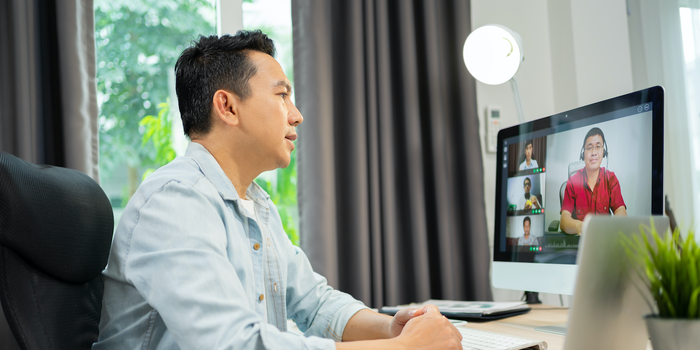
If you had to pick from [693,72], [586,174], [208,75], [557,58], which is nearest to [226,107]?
[208,75]

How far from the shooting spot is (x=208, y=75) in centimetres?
115

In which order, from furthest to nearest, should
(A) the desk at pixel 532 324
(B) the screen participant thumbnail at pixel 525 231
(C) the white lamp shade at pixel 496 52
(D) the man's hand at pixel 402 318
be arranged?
(C) the white lamp shade at pixel 496 52 → (B) the screen participant thumbnail at pixel 525 231 → (A) the desk at pixel 532 324 → (D) the man's hand at pixel 402 318

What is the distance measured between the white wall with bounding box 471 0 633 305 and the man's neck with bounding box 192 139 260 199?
4.18 feet

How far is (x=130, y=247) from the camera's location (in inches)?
33.0

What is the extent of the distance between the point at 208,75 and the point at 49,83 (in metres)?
0.68

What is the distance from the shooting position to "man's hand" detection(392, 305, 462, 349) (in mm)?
849

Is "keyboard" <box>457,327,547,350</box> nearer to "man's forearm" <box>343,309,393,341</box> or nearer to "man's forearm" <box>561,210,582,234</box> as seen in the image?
"man's forearm" <box>343,309,393,341</box>

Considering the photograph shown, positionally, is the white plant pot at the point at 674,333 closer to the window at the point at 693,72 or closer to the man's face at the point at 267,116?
the man's face at the point at 267,116

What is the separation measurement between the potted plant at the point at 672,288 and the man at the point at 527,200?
2.58 feet

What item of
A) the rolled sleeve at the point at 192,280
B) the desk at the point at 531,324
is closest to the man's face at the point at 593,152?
the desk at the point at 531,324

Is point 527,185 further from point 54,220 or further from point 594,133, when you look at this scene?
point 54,220

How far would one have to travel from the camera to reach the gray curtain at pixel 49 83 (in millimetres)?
1403

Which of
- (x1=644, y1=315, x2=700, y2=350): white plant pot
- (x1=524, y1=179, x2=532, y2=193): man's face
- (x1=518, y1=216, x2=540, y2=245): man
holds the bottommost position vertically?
(x1=644, y1=315, x2=700, y2=350): white plant pot

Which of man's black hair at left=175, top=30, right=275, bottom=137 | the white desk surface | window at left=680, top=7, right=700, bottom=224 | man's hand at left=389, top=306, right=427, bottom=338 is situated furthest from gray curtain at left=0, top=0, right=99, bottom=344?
window at left=680, top=7, right=700, bottom=224
